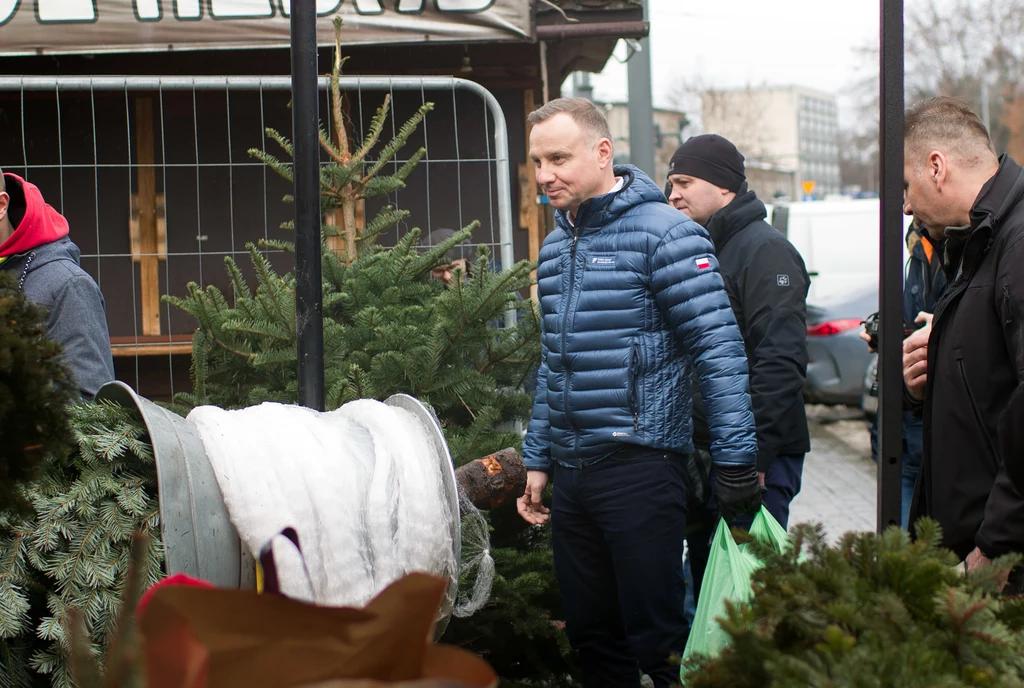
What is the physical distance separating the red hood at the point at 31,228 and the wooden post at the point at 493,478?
5.59 ft

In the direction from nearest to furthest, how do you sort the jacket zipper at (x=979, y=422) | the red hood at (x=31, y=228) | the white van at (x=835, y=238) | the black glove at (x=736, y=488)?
1. the jacket zipper at (x=979, y=422)
2. the black glove at (x=736, y=488)
3. the red hood at (x=31, y=228)
4. the white van at (x=835, y=238)

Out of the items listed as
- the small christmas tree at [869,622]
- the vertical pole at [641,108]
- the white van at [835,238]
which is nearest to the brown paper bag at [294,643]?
the small christmas tree at [869,622]

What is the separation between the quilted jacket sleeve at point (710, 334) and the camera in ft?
9.59

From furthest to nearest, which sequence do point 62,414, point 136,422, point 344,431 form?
point 136,422 < point 344,431 < point 62,414

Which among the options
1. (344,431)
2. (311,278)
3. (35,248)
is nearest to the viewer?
(344,431)

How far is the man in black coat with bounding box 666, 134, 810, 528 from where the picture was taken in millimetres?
3684

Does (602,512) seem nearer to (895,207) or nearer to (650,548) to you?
(650,548)

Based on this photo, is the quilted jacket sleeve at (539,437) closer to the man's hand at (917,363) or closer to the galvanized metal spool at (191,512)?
the man's hand at (917,363)

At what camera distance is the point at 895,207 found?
2203 millimetres

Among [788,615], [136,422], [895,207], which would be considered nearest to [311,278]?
[136,422]

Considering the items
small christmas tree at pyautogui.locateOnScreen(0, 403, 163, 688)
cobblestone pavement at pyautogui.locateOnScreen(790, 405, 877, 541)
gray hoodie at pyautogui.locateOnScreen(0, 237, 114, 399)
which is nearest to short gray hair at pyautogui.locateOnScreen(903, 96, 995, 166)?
small christmas tree at pyautogui.locateOnScreen(0, 403, 163, 688)

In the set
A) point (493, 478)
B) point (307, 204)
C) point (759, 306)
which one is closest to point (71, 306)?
point (307, 204)

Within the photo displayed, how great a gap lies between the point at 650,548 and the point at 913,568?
160 centimetres

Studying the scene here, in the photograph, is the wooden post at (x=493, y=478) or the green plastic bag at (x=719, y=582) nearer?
the green plastic bag at (x=719, y=582)
